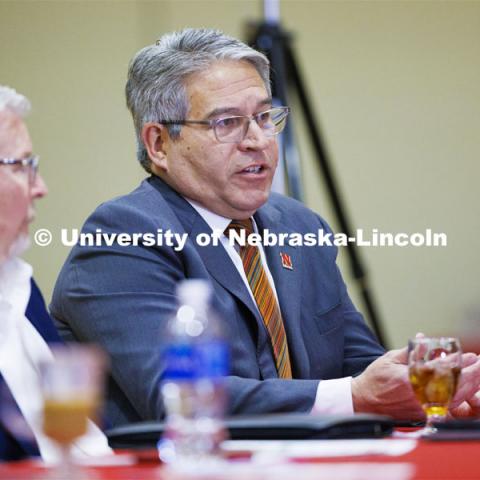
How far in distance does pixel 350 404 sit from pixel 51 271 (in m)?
2.31

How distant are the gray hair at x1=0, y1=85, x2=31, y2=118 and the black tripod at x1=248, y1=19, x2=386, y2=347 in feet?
5.65

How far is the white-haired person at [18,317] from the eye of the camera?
5.54 feet

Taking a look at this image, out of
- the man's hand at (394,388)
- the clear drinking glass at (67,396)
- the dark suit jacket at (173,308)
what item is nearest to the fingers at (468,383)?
the man's hand at (394,388)

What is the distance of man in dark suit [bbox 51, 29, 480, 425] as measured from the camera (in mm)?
2143

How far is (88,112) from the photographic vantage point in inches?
171

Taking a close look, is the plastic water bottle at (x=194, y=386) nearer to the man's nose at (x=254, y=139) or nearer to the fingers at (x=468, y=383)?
the fingers at (x=468, y=383)

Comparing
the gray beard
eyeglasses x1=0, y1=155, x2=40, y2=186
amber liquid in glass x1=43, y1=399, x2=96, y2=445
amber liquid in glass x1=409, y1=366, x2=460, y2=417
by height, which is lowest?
amber liquid in glass x1=43, y1=399, x2=96, y2=445

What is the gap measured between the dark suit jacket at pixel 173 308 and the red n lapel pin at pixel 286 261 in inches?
0.5

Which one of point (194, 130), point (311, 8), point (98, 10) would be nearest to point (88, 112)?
point (98, 10)

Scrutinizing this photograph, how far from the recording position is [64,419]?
1112mm

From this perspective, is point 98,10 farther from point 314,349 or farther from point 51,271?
point 314,349

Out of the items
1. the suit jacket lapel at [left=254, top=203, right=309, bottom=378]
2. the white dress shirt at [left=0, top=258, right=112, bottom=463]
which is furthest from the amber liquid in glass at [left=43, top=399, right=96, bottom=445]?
the suit jacket lapel at [left=254, top=203, right=309, bottom=378]

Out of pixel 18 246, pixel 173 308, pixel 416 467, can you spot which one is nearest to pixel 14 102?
pixel 18 246

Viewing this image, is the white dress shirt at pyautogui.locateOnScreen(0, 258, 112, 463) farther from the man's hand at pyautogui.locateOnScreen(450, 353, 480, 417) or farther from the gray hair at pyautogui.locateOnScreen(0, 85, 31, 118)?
the man's hand at pyautogui.locateOnScreen(450, 353, 480, 417)
